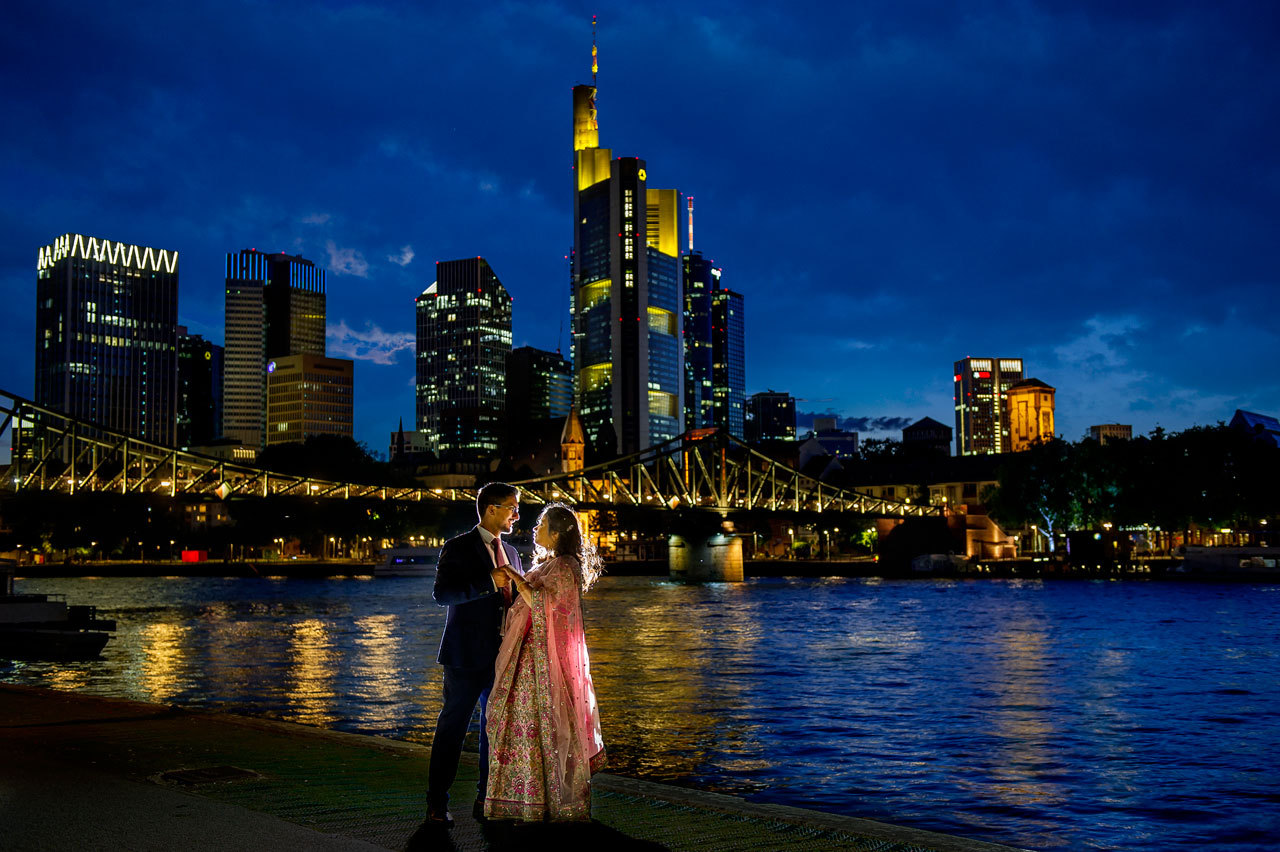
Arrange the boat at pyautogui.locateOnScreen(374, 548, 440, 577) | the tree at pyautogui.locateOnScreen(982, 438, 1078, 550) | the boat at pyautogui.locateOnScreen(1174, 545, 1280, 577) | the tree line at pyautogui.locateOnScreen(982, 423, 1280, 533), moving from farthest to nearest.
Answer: the boat at pyautogui.locateOnScreen(374, 548, 440, 577) < the tree at pyautogui.locateOnScreen(982, 438, 1078, 550) < the tree line at pyautogui.locateOnScreen(982, 423, 1280, 533) < the boat at pyautogui.locateOnScreen(1174, 545, 1280, 577)

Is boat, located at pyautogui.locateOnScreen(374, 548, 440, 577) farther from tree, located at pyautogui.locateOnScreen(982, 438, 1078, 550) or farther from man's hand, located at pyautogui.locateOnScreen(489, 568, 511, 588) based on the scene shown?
man's hand, located at pyautogui.locateOnScreen(489, 568, 511, 588)

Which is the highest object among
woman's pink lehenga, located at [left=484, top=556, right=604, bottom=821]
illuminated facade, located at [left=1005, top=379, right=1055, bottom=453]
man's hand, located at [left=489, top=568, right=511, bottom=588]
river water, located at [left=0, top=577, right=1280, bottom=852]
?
illuminated facade, located at [left=1005, top=379, right=1055, bottom=453]

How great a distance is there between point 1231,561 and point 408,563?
81960 millimetres

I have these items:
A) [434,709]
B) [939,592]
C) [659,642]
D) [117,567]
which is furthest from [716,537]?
[434,709]

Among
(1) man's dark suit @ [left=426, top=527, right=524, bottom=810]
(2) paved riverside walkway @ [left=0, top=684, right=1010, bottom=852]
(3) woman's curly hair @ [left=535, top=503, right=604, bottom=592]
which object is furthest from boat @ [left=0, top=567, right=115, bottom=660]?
(3) woman's curly hair @ [left=535, top=503, right=604, bottom=592]

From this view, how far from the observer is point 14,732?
1132 centimetres

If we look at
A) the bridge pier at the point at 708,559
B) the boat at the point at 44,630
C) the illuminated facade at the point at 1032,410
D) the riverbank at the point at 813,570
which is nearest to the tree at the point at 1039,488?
the riverbank at the point at 813,570

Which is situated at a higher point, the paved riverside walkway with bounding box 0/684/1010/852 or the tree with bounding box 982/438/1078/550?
the tree with bounding box 982/438/1078/550

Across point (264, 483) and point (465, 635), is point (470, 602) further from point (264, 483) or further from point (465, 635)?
point (264, 483)

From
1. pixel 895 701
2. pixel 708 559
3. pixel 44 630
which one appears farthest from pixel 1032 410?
pixel 44 630

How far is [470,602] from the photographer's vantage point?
8281 millimetres

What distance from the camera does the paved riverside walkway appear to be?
7.18 metres

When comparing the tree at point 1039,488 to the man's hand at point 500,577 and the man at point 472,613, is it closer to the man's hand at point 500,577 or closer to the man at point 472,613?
the man at point 472,613

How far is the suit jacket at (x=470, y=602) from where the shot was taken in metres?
8.12
